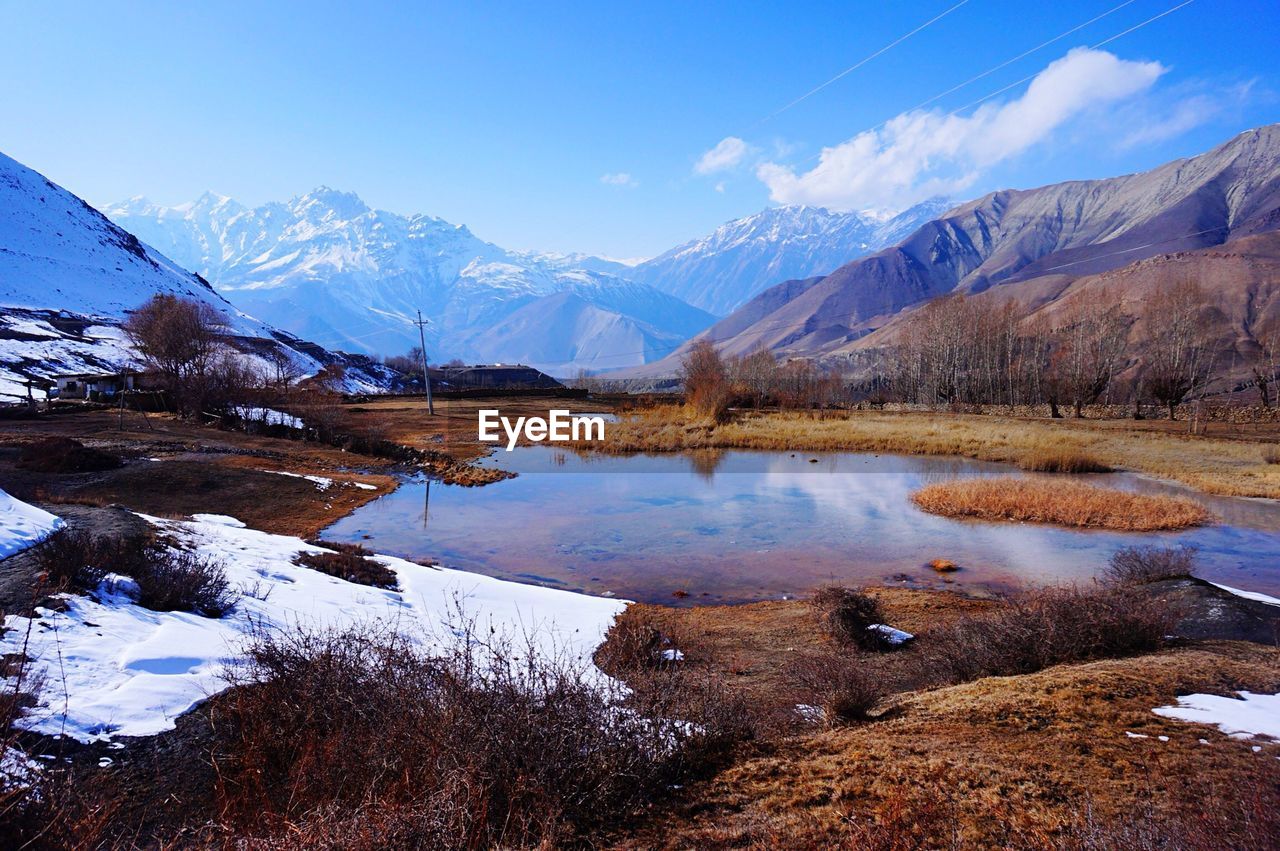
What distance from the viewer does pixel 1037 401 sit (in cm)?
5228

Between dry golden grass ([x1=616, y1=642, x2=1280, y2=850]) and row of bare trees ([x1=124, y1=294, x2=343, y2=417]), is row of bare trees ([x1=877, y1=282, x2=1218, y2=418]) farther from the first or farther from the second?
row of bare trees ([x1=124, y1=294, x2=343, y2=417])

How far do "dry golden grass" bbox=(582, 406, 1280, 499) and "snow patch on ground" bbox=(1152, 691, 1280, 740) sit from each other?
2152 centimetres

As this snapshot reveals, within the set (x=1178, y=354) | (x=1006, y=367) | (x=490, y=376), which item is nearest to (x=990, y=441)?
(x=1178, y=354)

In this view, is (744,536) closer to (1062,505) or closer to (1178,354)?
(1062,505)

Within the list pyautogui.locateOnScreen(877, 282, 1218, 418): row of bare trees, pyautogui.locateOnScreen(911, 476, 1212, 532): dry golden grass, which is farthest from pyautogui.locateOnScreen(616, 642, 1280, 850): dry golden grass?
pyautogui.locateOnScreen(877, 282, 1218, 418): row of bare trees

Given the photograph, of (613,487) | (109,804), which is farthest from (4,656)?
(613,487)

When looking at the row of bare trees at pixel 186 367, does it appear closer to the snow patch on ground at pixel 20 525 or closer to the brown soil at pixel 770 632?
the snow patch on ground at pixel 20 525

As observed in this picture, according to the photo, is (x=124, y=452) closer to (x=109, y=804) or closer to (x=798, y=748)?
(x=109, y=804)

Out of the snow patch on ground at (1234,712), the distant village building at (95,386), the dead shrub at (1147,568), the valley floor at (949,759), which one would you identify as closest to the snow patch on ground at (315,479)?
the valley floor at (949,759)

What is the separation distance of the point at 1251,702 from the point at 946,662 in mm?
2591

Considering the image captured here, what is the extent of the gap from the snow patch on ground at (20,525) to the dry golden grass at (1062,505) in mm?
20910

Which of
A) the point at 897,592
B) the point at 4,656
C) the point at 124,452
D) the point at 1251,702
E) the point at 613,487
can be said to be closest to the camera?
the point at 4,656

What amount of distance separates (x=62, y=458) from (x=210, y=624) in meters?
17.8

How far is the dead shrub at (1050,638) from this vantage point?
6.84 metres
